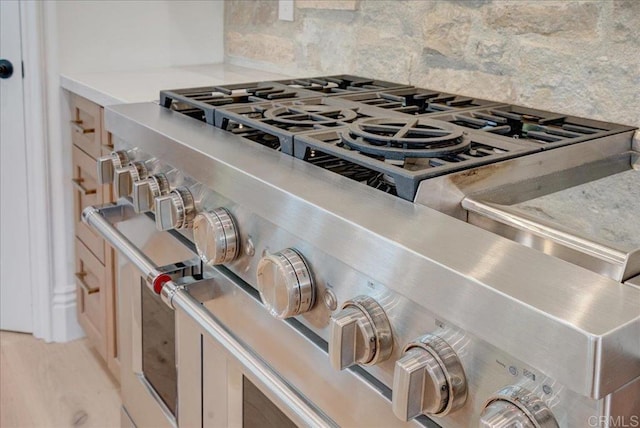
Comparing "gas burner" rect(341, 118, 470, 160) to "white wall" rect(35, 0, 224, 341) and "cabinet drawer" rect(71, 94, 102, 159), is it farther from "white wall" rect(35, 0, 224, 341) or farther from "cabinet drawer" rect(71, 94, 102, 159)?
"white wall" rect(35, 0, 224, 341)

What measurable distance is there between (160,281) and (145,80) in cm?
103

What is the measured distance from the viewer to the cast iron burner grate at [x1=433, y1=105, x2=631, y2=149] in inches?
41.4

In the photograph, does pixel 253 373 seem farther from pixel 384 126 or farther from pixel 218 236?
pixel 384 126

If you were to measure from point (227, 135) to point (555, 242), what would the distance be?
22.8 inches

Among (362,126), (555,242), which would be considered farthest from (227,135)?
(555,242)

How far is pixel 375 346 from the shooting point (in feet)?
2.19

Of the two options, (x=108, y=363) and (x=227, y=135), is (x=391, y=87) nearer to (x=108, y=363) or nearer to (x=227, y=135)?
(x=227, y=135)

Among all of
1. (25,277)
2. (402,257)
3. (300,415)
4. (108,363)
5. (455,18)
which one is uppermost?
(455,18)

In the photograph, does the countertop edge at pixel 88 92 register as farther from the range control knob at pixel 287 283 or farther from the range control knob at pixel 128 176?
the range control knob at pixel 287 283

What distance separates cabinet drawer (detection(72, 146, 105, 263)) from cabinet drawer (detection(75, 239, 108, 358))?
38 mm

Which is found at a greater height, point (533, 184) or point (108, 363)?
point (533, 184)

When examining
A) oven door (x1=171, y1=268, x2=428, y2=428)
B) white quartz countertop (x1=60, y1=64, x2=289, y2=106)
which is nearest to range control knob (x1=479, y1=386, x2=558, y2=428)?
oven door (x1=171, y1=268, x2=428, y2=428)

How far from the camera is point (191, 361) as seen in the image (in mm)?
1091

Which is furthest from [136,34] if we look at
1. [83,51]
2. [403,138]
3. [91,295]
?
[403,138]
